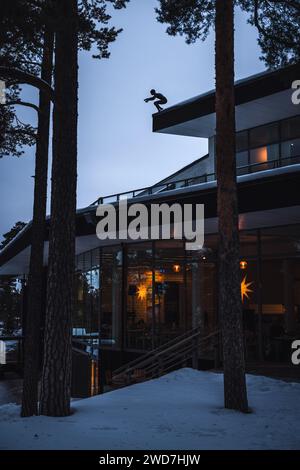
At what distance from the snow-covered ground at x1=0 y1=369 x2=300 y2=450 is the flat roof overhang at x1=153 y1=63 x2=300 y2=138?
9532 millimetres

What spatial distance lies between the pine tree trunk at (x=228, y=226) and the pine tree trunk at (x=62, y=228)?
8.32ft

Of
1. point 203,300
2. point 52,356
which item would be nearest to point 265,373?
point 203,300

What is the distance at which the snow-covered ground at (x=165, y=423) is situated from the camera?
7.10m

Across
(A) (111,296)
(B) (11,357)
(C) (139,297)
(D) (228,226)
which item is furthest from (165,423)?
(B) (11,357)

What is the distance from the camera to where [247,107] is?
18.4 meters

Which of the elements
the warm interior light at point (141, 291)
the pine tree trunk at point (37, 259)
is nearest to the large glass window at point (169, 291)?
the warm interior light at point (141, 291)

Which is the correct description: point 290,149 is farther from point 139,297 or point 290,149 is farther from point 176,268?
point 139,297

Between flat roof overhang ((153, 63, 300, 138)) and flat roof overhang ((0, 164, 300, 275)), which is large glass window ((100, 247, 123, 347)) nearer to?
flat roof overhang ((0, 164, 300, 275))

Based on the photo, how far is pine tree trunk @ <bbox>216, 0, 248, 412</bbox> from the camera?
931 cm

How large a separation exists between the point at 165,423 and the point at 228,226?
3.36m

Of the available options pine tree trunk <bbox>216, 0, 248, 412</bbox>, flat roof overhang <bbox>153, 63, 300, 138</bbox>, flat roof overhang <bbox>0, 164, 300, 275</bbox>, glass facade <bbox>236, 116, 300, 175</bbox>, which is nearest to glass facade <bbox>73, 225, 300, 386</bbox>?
flat roof overhang <bbox>0, 164, 300, 275</bbox>

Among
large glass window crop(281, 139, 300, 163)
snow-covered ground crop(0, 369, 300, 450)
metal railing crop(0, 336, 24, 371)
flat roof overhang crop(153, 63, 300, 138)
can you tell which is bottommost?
metal railing crop(0, 336, 24, 371)

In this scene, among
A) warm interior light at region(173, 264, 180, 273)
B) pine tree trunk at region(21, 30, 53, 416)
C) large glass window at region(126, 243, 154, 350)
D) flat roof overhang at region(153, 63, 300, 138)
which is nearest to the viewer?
pine tree trunk at region(21, 30, 53, 416)
